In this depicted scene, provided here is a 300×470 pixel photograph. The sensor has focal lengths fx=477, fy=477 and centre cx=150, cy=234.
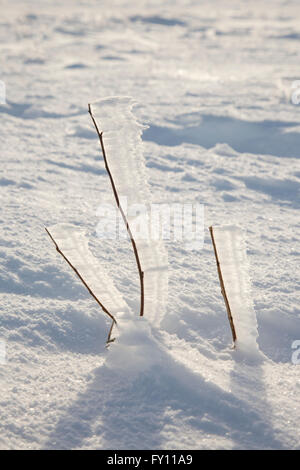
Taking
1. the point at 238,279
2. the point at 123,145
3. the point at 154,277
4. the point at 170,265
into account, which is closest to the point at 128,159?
the point at 123,145

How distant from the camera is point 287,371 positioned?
1575 mm

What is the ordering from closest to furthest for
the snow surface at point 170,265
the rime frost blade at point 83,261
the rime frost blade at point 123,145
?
the snow surface at point 170,265, the rime frost blade at point 123,145, the rime frost blade at point 83,261

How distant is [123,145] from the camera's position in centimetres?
148

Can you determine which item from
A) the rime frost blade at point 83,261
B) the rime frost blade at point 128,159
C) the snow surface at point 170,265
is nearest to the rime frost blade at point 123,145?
the rime frost blade at point 128,159

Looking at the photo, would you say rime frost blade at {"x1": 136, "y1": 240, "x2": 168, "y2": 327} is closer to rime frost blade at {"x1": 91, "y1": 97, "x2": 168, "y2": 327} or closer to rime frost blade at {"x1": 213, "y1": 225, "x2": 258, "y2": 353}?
rime frost blade at {"x1": 91, "y1": 97, "x2": 168, "y2": 327}

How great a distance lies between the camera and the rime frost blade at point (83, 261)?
1632 millimetres

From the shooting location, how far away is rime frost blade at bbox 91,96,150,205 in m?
1.46

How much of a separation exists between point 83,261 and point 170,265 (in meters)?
0.66

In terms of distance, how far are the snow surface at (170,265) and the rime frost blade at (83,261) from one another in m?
0.13

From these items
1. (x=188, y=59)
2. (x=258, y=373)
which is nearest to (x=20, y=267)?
(x=258, y=373)

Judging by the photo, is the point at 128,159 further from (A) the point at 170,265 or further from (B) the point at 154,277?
(A) the point at 170,265

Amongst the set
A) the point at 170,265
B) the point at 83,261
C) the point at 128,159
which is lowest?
the point at 170,265

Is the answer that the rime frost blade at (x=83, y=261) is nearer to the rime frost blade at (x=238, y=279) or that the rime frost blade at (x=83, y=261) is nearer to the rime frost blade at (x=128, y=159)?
the rime frost blade at (x=128, y=159)

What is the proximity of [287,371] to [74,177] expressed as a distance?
88.8 inches
